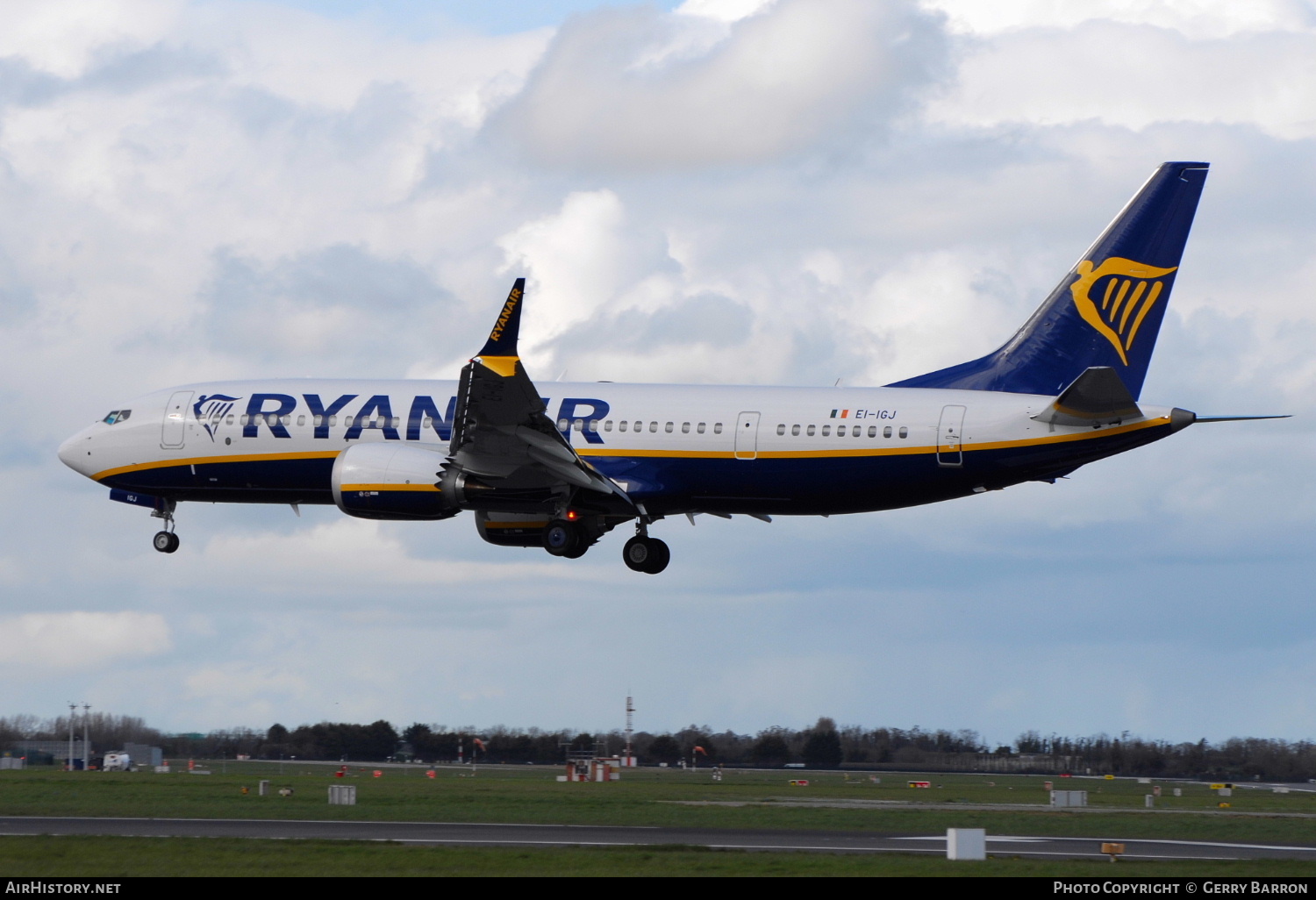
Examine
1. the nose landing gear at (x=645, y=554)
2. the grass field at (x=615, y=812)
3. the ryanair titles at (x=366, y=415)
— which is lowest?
the grass field at (x=615, y=812)

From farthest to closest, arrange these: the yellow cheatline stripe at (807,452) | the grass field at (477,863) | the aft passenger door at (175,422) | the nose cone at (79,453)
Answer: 1. the nose cone at (79,453)
2. the aft passenger door at (175,422)
3. the yellow cheatline stripe at (807,452)
4. the grass field at (477,863)

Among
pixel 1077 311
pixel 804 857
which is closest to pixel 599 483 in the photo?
pixel 1077 311

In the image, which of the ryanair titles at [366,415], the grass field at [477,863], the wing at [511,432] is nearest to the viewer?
the grass field at [477,863]

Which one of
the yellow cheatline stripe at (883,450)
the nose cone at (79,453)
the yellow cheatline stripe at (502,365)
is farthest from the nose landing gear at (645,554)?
the nose cone at (79,453)

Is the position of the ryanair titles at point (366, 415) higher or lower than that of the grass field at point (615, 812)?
higher

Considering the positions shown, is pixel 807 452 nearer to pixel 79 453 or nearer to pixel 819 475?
pixel 819 475

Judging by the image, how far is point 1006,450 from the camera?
42406mm

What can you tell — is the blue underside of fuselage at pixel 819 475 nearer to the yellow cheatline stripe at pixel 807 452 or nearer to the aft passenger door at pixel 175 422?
the yellow cheatline stripe at pixel 807 452

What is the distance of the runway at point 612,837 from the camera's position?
30969mm

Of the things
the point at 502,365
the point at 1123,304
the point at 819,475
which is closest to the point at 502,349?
the point at 502,365

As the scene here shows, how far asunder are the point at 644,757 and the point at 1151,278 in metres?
47.5

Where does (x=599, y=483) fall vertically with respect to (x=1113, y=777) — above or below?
above

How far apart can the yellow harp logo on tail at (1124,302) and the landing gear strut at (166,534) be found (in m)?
28.1
